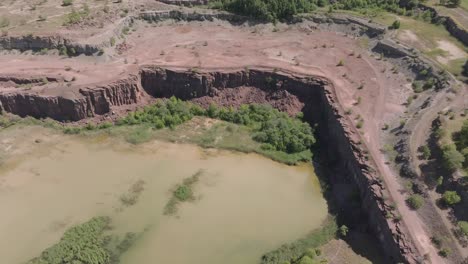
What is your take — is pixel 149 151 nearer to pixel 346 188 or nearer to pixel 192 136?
pixel 192 136

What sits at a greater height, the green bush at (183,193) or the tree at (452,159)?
the tree at (452,159)

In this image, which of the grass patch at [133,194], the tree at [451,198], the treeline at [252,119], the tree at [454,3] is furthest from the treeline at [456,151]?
the tree at [454,3]

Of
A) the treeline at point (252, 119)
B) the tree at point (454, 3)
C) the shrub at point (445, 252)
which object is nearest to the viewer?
the shrub at point (445, 252)

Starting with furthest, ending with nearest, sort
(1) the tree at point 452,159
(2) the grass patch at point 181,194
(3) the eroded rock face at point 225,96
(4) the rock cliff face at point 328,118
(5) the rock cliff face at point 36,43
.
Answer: (5) the rock cliff face at point 36,43, (3) the eroded rock face at point 225,96, (2) the grass patch at point 181,194, (1) the tree at point 452,159, (4) the rock cliff face at point 328,118

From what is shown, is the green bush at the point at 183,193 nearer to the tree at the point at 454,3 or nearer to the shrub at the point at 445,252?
the shrub at the point at 445,252

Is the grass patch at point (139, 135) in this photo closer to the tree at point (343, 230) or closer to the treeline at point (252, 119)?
the treeline at point (252, 119)

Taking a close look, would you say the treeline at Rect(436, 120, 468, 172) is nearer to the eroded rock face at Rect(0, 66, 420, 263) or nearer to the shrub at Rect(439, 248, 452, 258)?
the eroded rock face at Rect(0, 66, 420, 263)

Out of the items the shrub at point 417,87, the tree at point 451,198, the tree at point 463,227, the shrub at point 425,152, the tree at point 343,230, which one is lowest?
the tree at point 343,230

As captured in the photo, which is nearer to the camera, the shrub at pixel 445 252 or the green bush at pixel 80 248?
the shrub at pixel 445 252

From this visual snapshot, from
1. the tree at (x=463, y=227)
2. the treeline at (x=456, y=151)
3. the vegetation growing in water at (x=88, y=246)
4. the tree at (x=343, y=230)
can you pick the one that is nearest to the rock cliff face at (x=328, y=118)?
the tree at (x=343, y=230)
